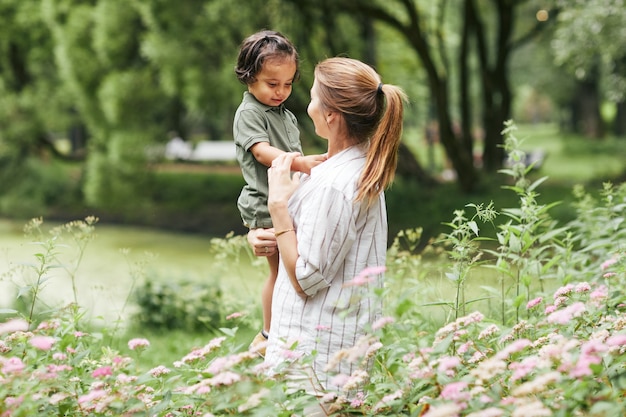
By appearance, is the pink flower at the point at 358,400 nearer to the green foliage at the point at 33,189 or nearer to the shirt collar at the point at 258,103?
the shirt collar at the point at 258,103

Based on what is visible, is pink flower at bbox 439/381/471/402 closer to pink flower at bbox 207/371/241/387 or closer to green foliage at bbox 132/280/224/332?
pink flower at bbox 207/371/241/387

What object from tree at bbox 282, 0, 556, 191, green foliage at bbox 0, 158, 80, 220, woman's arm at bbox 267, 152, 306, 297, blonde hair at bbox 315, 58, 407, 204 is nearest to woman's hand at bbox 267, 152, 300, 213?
woman's arm at bbox 267, 152, 306, 297

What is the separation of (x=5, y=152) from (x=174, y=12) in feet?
29.1

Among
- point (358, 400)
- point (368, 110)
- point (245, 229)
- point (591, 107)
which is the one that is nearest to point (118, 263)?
point (245, 229)

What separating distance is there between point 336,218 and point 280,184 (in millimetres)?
269

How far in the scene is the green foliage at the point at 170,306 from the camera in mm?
9039

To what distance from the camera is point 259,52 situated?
324 cm

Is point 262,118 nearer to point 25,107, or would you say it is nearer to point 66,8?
point 66,8

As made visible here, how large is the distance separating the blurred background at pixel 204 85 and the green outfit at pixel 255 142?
372 inches

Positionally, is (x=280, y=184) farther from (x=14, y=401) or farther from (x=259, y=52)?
(x=14, y=401)

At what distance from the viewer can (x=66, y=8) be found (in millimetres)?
20188

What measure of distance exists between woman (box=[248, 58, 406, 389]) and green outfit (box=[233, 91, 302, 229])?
567 mm

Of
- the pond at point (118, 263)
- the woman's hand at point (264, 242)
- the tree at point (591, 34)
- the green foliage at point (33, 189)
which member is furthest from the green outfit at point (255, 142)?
the green foliage at point (33, 189)

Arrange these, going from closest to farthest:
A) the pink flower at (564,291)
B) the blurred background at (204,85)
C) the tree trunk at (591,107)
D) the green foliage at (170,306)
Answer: the pink flower at (564,291) → the green foliage at (170,306) → the blurred background at (204,85) → the tree trunk at (591,107)
